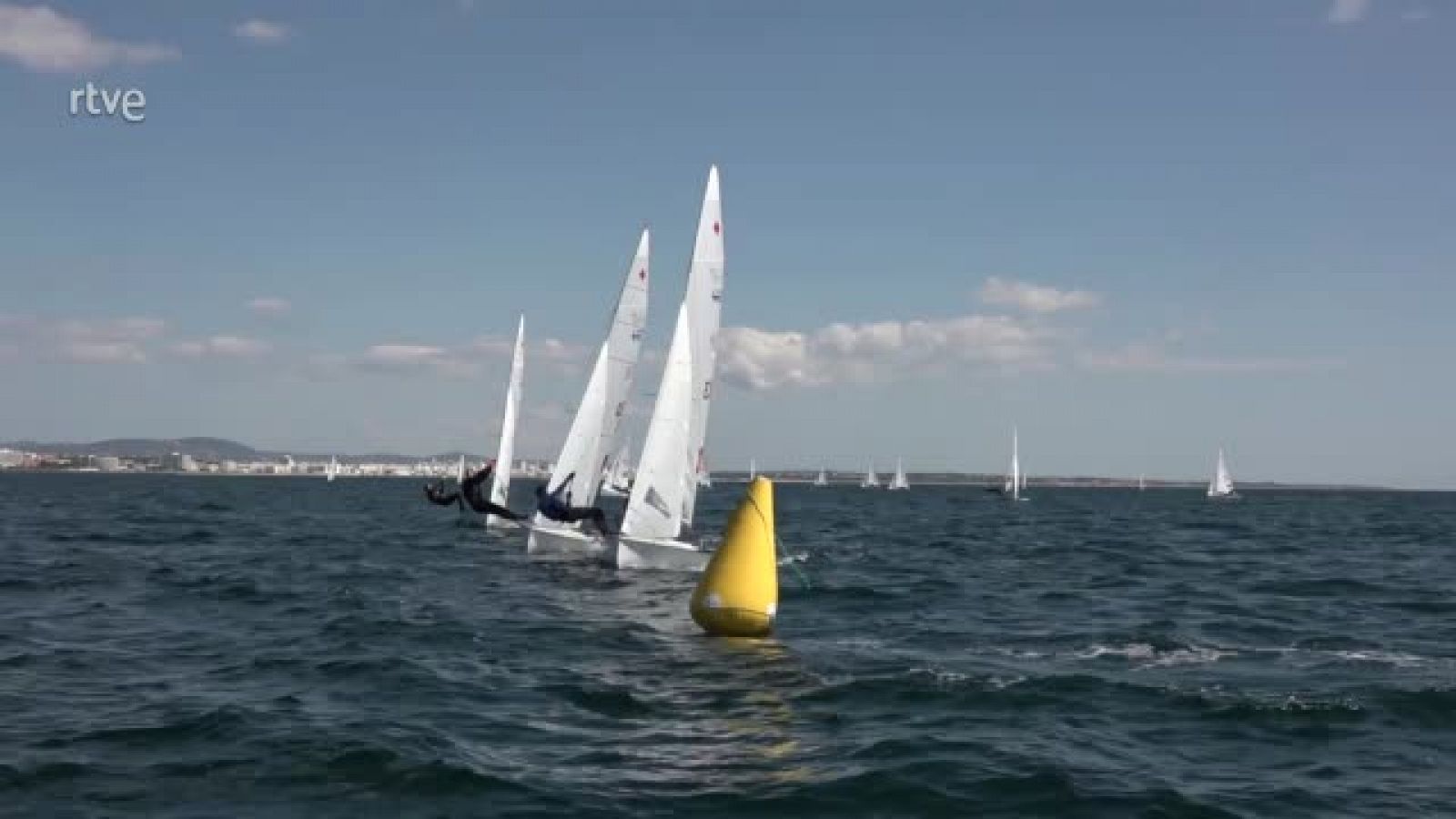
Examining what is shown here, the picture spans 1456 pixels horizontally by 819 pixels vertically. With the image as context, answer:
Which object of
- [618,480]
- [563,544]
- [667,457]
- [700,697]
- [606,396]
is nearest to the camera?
[700,697]

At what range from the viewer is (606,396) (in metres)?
44.7

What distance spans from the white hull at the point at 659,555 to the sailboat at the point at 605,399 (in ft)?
32.5

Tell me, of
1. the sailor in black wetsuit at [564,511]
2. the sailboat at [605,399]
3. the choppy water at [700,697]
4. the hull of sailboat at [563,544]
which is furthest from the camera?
the sailboat at [605,399]

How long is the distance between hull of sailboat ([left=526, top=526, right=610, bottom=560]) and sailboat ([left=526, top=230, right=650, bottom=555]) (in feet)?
10.3

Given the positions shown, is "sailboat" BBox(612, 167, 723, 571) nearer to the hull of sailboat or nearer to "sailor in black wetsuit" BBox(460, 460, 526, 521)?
the hull of sailboat

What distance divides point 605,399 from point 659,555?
38.9 feet

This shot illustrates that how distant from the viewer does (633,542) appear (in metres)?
33.5

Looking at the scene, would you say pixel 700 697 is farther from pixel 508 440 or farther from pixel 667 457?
pixel 508 440

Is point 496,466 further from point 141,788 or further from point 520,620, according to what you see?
point 141,788

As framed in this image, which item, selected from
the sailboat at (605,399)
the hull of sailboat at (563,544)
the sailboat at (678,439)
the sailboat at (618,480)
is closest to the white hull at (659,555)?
the sailboat at (678,439)

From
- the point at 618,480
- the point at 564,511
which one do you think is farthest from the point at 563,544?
the point at 618,480

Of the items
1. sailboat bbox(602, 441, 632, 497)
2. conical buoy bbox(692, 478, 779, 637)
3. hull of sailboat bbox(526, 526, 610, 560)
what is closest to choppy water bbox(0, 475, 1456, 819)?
conical buoy bbox(692, 478, 779, 637)

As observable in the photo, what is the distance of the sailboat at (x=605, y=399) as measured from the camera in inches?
1741

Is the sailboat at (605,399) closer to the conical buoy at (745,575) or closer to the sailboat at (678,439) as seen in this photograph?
the sailboat at (678,439)
